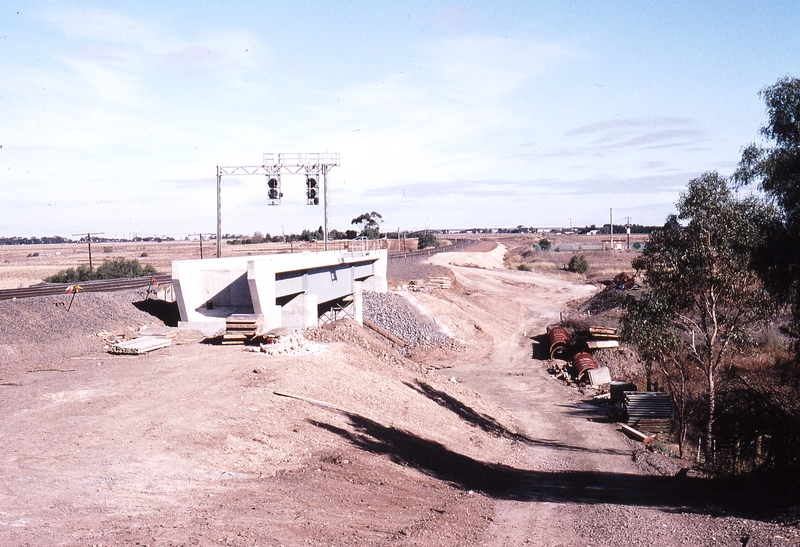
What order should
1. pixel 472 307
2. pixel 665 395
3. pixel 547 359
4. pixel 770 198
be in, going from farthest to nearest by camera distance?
pixel 472 307
pixel 547 359
pixel 665 395
pixel 770 198

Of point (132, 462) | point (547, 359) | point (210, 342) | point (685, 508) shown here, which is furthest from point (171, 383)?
point (547, 359)

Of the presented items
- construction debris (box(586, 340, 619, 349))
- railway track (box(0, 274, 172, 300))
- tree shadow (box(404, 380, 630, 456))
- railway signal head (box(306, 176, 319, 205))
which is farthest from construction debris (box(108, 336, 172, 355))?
construction debris (box(586, 340, 619, 349))

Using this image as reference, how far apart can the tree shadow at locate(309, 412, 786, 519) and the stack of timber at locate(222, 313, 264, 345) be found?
9326 millimetres

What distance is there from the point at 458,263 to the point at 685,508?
78.7 meters

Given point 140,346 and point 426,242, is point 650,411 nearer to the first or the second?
point 140,346

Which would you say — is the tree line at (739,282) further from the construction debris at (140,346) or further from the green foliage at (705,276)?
the construction debris at (140,346)

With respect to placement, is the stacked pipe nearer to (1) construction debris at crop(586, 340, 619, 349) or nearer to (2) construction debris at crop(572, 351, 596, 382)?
(1) construction debris at crop(586, 340, 619, 349)

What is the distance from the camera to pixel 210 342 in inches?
987

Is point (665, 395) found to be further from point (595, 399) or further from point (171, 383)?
point (171, 383)

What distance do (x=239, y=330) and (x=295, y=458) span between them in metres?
13.3

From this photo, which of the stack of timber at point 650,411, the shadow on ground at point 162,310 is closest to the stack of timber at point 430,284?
the shadow on ground at point 162,310

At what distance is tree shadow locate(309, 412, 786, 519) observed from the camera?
479 inches

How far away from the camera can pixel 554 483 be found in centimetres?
1520

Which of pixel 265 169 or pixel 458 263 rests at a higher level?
pixel 265 169
